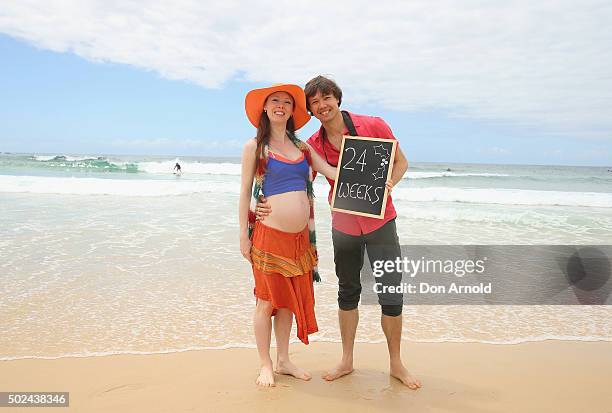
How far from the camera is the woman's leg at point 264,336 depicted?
2906mm

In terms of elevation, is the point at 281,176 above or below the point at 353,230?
above

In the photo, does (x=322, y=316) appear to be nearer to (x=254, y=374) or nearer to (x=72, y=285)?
(x=254, y=374)

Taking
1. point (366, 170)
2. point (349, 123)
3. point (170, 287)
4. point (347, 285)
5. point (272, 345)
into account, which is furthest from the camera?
point (170, 287)

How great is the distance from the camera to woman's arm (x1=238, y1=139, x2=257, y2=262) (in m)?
2.78

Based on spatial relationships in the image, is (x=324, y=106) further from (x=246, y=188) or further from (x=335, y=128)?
(x=246, y=188)

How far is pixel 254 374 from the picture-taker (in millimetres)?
3082

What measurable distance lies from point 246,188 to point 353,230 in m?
0.75

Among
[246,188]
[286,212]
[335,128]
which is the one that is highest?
[335,128]

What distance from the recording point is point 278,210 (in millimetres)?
2820

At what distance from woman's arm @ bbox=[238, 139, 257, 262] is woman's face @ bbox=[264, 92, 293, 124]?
205mm

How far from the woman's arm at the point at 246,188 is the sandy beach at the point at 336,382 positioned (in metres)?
0.89

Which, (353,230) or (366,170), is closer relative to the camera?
(366,170)

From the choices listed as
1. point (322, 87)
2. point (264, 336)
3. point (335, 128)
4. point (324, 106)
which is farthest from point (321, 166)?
point (264, 336)

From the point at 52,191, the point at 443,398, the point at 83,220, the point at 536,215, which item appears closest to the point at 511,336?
the point at 443,398
